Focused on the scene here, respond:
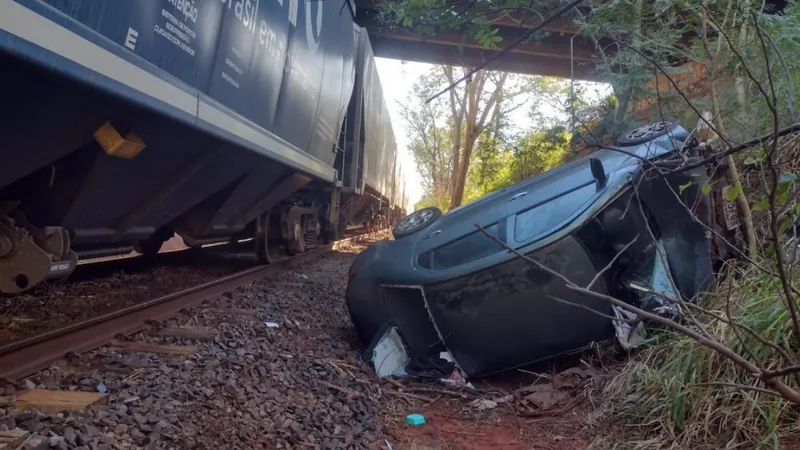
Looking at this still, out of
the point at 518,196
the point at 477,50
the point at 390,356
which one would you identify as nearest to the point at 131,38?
the point at 390,356

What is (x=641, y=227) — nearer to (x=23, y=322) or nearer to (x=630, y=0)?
(x=630, y=0)

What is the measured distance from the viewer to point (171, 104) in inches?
148

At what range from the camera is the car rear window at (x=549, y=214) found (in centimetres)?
417

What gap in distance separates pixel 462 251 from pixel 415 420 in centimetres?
125

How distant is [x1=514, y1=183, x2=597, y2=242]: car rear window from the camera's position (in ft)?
13.7

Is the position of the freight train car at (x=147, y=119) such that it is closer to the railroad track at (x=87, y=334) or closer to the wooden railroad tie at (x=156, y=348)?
the railroad track at (x=87, y=334)

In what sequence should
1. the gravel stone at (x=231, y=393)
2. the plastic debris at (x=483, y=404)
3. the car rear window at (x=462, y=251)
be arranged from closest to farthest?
the gravel stone at (x=231, y=393) → the plastic debris at (x=483, y=404) → the car rear window at (x=462, y=251)

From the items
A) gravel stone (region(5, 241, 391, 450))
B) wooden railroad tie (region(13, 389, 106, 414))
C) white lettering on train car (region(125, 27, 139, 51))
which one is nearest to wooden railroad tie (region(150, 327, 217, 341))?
gravel stone (region(5, 241, 391, 450))

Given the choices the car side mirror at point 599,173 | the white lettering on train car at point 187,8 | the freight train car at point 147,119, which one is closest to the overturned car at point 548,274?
the car side mirror at point 599,173

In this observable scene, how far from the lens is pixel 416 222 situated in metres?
5.37

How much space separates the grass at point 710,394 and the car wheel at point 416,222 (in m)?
2.04

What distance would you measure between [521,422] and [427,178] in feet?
125

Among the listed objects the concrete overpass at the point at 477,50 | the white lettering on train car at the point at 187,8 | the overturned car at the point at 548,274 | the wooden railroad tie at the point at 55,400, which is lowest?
the wooden railroad tie at the point at 55,400

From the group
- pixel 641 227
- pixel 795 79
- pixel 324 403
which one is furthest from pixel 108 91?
pixel 795 79
